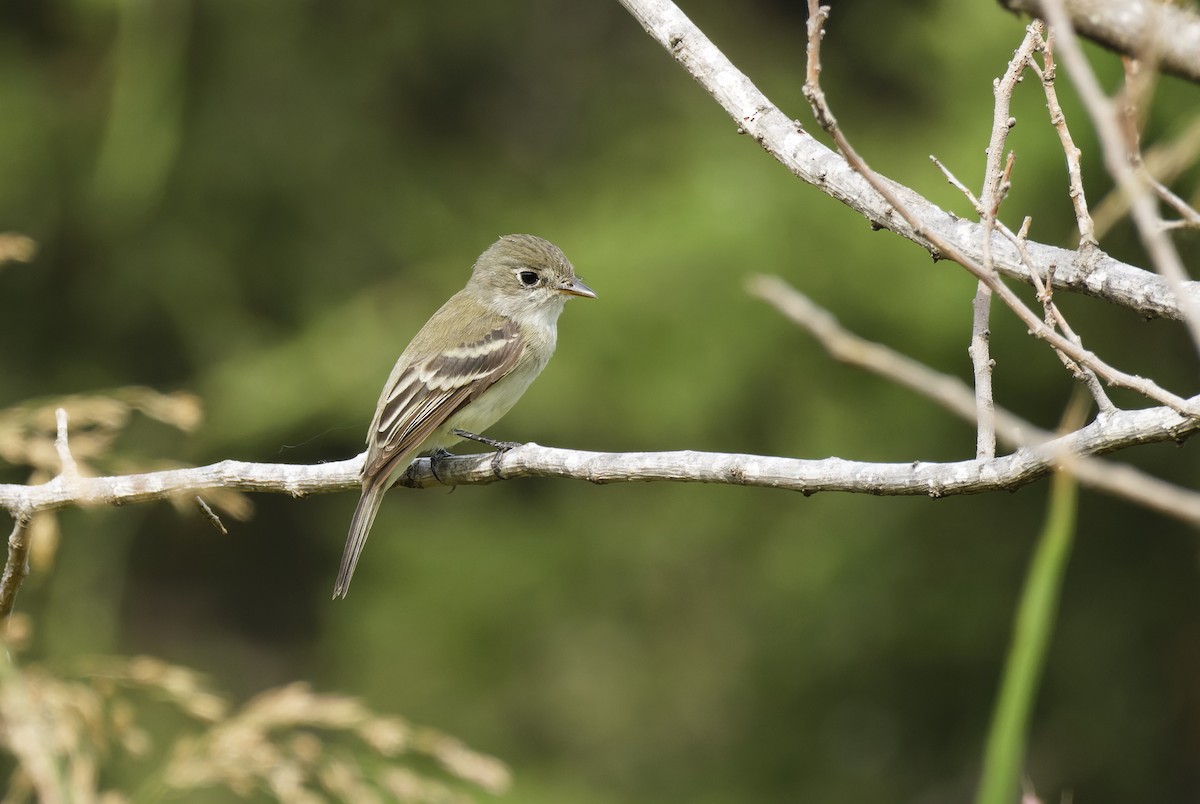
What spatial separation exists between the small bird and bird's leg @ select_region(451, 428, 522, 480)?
0.10 ft

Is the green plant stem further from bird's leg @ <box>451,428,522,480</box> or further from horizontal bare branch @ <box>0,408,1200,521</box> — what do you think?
bird's leg @ <box>451,428,522,480</box>

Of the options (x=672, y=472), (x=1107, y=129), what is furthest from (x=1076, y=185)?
(x=1107, y=129)

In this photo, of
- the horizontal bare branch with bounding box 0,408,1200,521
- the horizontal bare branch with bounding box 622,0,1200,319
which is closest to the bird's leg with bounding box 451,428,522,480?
the horizontal bare branch with bounding box 0,408,1200,521

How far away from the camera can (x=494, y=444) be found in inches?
181

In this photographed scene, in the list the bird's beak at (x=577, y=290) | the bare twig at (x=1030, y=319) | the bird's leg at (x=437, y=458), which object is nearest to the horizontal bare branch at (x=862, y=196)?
the bare twig at (x=1030, y=319)

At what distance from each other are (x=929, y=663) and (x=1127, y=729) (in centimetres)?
102

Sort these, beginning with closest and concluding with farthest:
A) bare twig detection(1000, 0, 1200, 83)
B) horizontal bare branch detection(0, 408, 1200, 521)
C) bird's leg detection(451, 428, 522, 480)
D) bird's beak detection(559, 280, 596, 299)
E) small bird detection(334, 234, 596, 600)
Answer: bare twig detection(1000, 0, 1200, 83) < horizontal bare branch detection(0, 408, 1200, 521) < bird's leg detection(451, 428, 522, 480) < small bird detection(334, 234, 596, 600) < bird's beak detection(559, 280, 596, 299)

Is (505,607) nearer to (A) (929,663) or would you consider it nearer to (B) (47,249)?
(A) (929,663)

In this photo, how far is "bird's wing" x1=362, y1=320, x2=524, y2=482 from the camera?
4.52 m

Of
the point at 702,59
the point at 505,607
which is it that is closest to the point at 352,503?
the point at 505,607

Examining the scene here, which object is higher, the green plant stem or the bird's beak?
the bird's beak

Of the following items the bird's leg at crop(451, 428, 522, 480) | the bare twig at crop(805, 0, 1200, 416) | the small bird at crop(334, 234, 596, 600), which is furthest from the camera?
the small bird at crop(334, 234, 596, 600)

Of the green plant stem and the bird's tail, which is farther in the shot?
the bird's tail

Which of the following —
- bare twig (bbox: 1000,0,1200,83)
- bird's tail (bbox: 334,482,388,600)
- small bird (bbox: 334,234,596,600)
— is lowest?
bare twig (bbox: 1000,0,1200,83)
